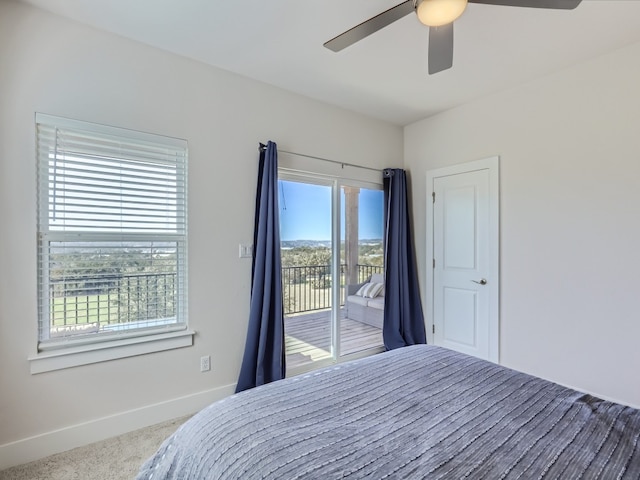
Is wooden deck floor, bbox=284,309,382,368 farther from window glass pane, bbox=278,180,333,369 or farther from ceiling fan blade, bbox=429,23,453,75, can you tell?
ceiling fan blade, bbox=429,23,453,75

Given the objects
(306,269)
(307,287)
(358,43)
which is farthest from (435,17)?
(307,287)

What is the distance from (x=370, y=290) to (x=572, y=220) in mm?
1986

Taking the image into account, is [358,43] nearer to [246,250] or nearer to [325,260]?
[246,250]

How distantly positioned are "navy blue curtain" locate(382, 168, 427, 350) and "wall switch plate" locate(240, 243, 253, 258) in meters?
1.65

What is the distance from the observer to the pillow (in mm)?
3684

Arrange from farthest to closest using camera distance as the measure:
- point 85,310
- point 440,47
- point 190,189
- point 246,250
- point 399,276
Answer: point 399,276
point 246,250
point 190,189
point 85,310
point 440,47

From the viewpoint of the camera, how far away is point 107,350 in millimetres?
2145

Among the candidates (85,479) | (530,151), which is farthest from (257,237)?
(530,151)

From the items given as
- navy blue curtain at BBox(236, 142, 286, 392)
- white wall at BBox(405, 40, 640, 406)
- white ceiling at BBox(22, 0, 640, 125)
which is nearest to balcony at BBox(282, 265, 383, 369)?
navy blue curtain at BBox(236, 142, 286, 392)

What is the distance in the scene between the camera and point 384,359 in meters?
1.74

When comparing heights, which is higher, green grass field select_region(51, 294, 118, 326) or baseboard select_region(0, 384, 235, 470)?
green grass field select_region(51, 294, 118, 326)

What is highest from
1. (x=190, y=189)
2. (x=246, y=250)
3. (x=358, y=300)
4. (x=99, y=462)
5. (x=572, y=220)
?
(x=190, y=189)

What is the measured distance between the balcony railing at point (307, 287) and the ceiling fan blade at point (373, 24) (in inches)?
75.2

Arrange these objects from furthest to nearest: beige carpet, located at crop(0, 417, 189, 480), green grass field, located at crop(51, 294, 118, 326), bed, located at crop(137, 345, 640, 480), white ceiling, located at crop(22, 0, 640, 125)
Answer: green grass field, located at crop(51, 294, 118, 326)
white ceiling, located at crop(22, 0, 640, 125)
beige carpet, located at crop(0, 417, 189, 480)
bed, located at crop(137, 345, 640, 480)
